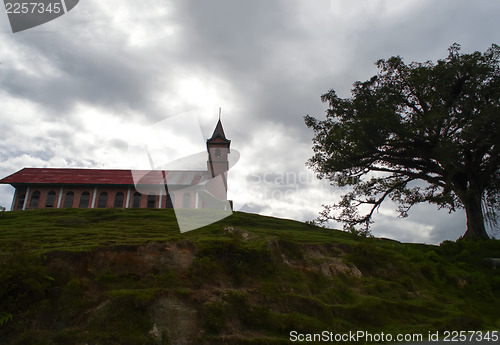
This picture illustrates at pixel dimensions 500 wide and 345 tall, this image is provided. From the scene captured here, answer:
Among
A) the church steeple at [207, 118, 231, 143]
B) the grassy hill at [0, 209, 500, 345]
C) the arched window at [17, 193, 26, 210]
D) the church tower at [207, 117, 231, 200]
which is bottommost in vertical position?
the grassy hill at [0, 209, 500, 345]

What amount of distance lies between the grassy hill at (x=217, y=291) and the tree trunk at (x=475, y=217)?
6.71 metres

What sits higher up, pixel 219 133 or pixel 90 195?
pixel 219 133

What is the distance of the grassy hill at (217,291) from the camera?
9852mm

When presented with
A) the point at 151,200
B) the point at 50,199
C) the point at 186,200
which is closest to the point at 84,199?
the point at 50,199

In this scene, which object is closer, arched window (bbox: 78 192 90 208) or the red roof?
arched window (bbox: 78 192 90 208)

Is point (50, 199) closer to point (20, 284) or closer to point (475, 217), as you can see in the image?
point (20, 284)

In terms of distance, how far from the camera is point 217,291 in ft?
38.3

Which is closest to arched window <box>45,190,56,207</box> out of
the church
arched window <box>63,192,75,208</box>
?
the church

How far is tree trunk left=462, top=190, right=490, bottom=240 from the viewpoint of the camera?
24.8 metres

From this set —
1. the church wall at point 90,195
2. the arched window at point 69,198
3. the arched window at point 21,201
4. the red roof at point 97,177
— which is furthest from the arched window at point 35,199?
the arched window at point 69,198

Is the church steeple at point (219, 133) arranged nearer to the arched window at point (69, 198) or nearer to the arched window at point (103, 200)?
the arched window at point (103, 200)

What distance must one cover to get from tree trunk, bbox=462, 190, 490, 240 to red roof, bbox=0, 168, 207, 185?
109ft

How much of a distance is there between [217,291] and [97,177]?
43.1m

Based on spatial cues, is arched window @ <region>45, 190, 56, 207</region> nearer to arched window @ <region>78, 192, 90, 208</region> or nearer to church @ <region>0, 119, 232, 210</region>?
church @ <region>0, 119, 232, 210</region>
